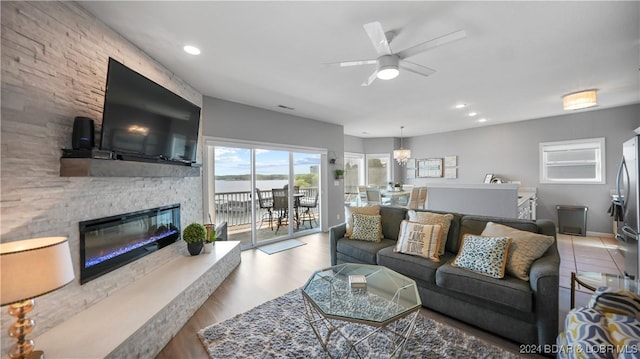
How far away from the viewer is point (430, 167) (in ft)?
25.7

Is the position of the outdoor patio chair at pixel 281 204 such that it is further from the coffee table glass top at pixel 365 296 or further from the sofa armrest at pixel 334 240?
the coffee table glass top at pixel 365 296

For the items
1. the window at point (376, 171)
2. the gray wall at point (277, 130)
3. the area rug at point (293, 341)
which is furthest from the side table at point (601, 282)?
the window at point (376, 171)

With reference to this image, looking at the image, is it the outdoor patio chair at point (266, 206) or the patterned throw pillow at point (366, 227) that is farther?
the outdoor patio chair at point (266, 206)

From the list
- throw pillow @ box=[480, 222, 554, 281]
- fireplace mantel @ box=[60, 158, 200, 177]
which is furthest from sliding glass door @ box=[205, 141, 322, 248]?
throw pillow @ box=[480, 222, 554, 281]

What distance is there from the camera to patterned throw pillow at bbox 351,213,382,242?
3.22 m

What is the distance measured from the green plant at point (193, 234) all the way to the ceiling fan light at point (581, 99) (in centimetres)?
570

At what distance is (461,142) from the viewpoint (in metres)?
7.20

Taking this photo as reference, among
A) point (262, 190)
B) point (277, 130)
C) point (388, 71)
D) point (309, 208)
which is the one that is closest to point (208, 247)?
point (262, 190)

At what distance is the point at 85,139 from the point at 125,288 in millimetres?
1354

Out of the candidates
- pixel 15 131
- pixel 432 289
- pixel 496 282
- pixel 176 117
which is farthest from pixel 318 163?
pixel 15 131

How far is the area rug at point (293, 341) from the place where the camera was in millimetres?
1859

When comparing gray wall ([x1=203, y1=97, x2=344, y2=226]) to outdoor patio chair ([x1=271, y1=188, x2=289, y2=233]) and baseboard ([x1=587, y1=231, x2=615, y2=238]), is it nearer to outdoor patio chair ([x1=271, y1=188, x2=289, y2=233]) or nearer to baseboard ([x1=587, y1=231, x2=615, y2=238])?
outdoor patio chair ([x1=271, y1=188, x2=289, y2=233])

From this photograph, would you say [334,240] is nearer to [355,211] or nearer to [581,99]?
[355,211]

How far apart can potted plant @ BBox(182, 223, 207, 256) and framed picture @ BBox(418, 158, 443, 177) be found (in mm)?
6892
